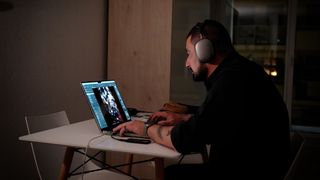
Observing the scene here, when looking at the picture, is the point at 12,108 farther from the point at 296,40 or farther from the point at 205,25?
the point at 296,40

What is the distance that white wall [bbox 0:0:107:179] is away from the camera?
213 centimetres

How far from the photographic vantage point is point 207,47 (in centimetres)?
151

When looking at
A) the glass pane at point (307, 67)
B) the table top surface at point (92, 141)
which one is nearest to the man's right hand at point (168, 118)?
the table top surface at point (92, 141)

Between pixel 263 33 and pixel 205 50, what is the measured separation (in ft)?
11.7

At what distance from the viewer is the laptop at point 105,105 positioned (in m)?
1.75

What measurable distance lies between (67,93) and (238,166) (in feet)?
5.74

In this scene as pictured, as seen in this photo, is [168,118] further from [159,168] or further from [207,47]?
[207,47]

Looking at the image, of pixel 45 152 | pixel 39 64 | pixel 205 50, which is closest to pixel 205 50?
pixel 205 50

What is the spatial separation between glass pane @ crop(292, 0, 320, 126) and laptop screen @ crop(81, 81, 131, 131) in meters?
3.06

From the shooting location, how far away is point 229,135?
53.1 inches

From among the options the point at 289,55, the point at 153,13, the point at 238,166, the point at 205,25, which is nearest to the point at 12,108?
the point at 205,25

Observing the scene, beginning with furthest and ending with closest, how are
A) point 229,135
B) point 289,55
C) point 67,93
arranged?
point 289,55, point 67,93, point 229,135

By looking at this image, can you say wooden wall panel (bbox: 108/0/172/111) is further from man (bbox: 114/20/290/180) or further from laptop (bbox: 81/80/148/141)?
man (bbox: 114/20/290/180)

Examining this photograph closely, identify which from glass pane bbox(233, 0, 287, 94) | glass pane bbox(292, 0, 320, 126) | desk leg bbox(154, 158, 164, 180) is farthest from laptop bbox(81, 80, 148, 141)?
glass pane bbox(292, 0, 320, 126)
